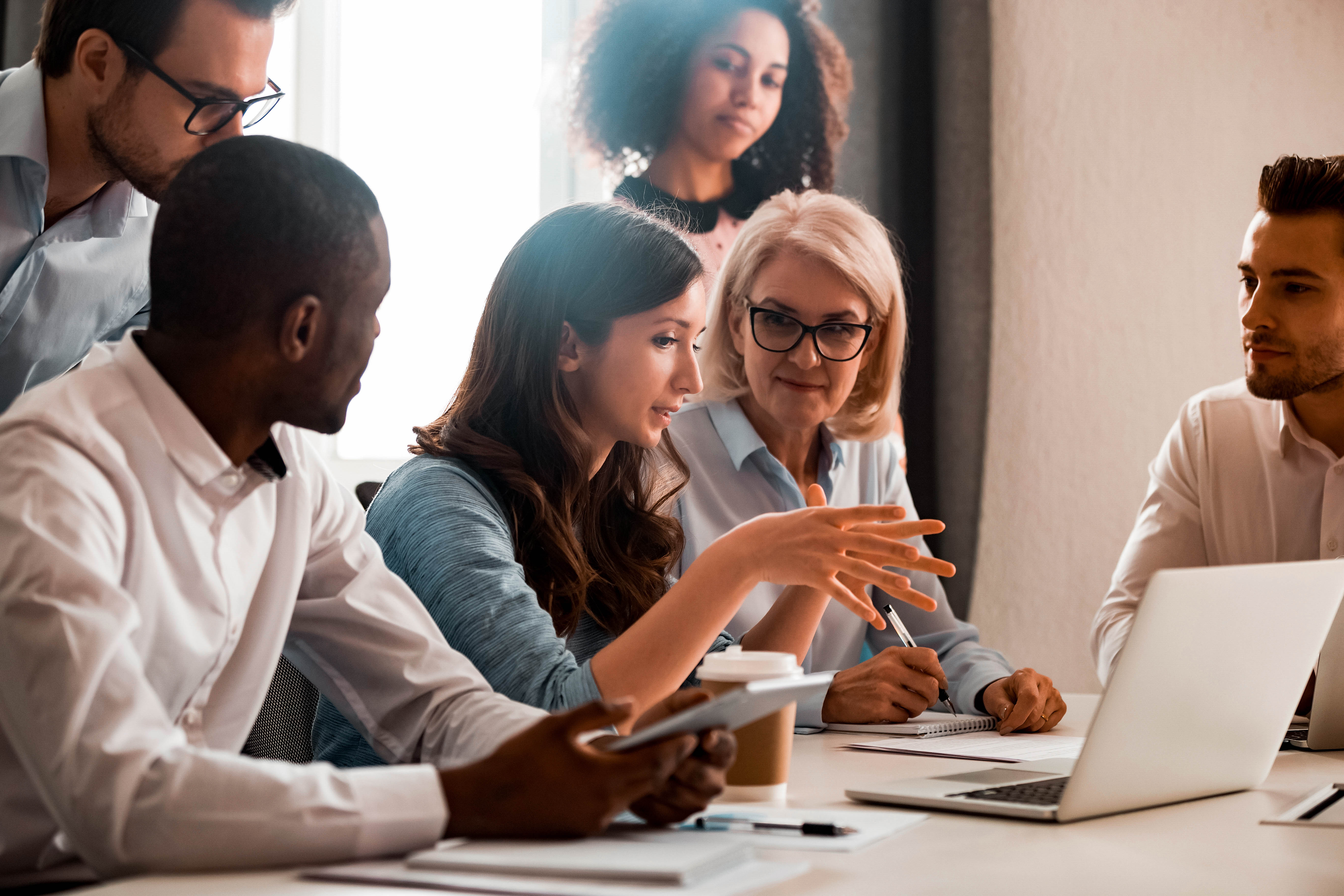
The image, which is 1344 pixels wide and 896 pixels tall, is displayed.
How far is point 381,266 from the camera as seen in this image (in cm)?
94

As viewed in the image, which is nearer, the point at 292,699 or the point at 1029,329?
the point at 292,699

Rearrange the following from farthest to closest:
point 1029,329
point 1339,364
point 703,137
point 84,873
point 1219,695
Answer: point 1029,329, point 703,137, point 1339,364, point 1219,695, point 84,873

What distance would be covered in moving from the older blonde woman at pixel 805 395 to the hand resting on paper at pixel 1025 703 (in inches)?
8.7

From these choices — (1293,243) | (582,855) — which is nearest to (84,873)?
(582,855)

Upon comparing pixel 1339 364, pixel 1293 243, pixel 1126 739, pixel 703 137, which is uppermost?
pixel 703 137

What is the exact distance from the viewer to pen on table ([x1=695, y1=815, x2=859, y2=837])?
820 mm

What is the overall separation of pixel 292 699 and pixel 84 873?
520 millimetres

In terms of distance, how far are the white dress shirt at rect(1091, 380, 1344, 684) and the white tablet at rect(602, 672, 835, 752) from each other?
3.84ft

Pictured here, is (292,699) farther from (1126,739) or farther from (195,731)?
(1126,739)

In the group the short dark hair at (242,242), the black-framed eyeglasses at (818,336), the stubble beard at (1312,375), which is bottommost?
the stubble beard at (1312,375)

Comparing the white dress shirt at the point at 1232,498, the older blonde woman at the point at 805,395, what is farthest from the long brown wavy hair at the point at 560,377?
the white dress shirt at the point at 1232,498

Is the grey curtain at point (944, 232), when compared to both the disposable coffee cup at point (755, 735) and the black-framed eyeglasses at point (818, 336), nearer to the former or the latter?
the black-framed eyeglasses at point (818, 336)

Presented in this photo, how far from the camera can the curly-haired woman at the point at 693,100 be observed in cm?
263

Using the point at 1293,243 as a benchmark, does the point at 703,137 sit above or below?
above
